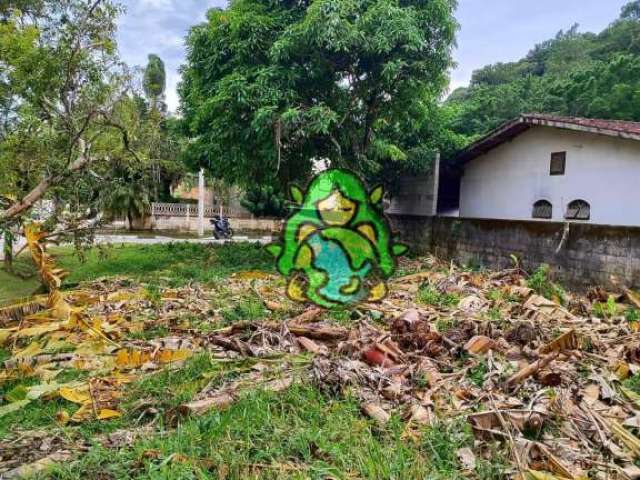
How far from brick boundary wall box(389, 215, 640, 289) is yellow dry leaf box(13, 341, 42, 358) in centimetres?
672

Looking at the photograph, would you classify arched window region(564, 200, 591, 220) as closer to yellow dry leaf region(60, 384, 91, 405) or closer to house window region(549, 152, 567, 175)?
house window region(549, 152, 567, 175)

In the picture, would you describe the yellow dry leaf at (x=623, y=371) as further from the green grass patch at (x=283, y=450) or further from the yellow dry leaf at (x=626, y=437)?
the green grass patch at (x=283, y=450)

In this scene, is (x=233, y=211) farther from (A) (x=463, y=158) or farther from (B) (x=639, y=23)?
(B) (x=639, y=23)

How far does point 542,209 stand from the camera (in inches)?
379

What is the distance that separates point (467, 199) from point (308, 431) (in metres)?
10.7

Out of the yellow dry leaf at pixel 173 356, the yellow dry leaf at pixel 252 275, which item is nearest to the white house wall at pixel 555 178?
the yellow dry leaf at pixel 252 275

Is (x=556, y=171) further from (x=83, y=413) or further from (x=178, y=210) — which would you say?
(x=178, y=210)

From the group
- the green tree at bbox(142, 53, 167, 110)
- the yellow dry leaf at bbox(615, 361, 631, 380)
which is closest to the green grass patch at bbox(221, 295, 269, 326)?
the yellow dry leaf at bbox(615, 361, 631, 380)

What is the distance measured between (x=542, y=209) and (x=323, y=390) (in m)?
8.68

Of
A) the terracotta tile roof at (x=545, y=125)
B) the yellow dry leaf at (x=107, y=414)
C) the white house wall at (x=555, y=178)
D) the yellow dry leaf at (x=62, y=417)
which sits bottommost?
the yellow dry leaf at (x=62, y=417)

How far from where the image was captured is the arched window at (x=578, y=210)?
28.0 feet

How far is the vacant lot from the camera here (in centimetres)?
215

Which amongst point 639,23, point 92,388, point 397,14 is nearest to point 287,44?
point 397,14

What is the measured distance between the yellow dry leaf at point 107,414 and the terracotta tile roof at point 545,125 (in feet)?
28.5
